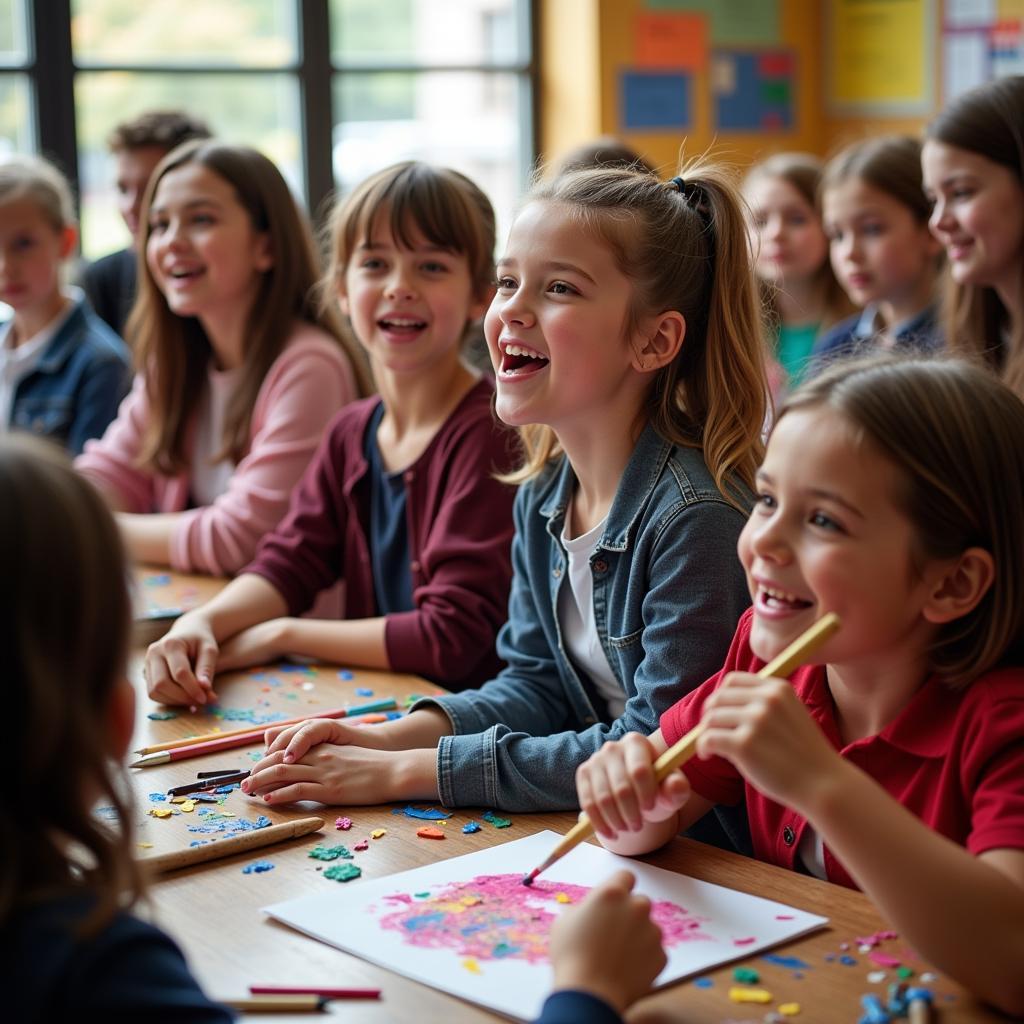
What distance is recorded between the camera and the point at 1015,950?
0.96 m

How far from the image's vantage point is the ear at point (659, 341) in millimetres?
1633

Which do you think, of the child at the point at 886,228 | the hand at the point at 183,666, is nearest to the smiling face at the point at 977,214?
the child at the point at 886,228

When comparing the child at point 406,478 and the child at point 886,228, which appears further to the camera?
the child at point 886,228

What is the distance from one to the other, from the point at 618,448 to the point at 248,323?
1.36m

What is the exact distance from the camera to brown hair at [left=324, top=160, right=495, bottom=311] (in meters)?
2.19

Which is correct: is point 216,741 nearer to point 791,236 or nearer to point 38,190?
point 38,190

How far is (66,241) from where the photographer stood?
141 inches

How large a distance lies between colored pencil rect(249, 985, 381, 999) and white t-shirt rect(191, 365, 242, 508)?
6.07 feet

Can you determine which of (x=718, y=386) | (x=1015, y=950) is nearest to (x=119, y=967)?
(x=1015, y=950)

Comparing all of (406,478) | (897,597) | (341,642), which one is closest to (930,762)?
(897,597)

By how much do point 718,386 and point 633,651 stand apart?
12.9 inches

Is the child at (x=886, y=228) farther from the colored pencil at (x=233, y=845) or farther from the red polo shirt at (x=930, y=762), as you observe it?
the colored pencil at (x=233, y=845)

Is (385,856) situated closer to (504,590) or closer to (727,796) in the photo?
(727,796)

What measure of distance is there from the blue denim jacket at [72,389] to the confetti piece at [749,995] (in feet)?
8.60
